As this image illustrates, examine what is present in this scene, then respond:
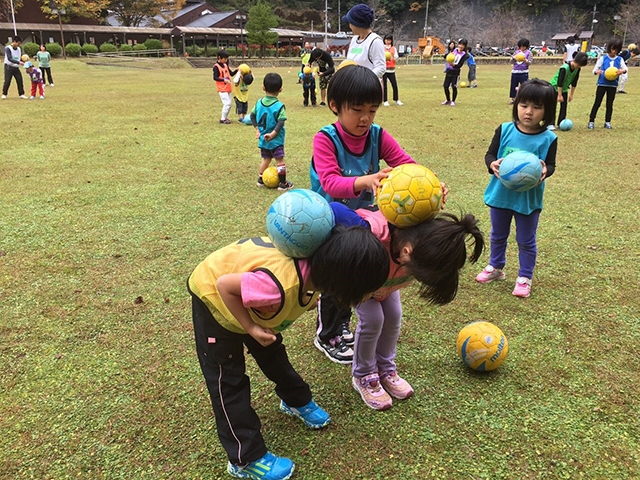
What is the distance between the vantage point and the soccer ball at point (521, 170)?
3.51 m

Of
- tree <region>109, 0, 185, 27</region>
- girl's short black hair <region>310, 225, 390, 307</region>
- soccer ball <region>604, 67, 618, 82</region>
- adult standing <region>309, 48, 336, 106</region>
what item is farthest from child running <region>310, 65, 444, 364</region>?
tree <region>109, 0, 185, 27</region>

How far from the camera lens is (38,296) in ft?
12.8

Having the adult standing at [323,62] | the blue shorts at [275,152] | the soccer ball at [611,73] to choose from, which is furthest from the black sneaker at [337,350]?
the adult standing at [323,62]

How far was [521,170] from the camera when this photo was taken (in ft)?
11.5

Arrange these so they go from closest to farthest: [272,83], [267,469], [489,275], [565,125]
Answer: [267,469] < [489,275] < [272,83] < [565,125]

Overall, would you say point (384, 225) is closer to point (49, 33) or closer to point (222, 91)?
point (222, 91)

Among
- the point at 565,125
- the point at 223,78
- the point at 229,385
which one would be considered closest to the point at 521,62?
the point at 565,125

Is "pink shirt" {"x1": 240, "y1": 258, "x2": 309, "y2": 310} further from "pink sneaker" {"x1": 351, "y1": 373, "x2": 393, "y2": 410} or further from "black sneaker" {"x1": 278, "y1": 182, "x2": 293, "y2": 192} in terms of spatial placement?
"black sneaker" {"x1": 278, "y1": 182, "x2": 293, "y2": 192}

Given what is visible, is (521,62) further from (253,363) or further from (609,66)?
(253,363)

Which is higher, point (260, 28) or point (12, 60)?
point (260, 28)

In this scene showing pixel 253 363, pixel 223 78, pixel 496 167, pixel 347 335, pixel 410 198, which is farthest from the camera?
pixel 223 78

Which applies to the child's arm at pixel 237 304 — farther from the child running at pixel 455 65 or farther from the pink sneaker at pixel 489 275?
the child running at pixel 455 65

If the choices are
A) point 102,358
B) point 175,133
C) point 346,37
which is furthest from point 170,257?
point 346,37

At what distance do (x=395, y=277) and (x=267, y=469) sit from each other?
1.08m
